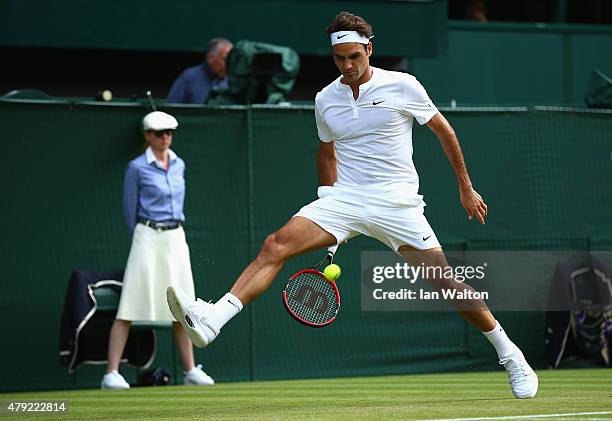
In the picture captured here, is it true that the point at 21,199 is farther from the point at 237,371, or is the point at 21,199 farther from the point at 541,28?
the point at 541,28

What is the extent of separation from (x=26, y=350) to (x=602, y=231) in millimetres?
5333

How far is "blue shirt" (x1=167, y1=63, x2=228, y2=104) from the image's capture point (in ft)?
41.8

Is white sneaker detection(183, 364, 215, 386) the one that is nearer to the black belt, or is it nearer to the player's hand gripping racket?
the black belt

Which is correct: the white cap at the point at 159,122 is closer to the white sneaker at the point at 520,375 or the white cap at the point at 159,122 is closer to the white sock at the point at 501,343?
the white sock at the point at 501,343

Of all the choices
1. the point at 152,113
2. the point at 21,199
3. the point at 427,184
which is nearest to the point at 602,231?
the point at 427,184

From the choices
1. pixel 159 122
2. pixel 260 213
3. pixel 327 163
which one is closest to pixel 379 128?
pixel 327 163

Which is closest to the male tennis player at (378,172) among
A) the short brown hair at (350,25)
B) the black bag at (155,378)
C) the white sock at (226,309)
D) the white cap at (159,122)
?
the short brown hair at (350,25)

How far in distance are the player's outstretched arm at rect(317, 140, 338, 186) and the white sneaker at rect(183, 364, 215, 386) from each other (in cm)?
326

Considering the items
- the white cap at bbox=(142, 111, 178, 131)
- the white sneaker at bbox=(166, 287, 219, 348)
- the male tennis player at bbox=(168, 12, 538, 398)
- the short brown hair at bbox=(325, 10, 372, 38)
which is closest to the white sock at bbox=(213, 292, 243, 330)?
the white sneaker at bbox=(166, 287, 219, 348)

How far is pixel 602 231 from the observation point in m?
12.5

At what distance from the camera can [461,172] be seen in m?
7.45

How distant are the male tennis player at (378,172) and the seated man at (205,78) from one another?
16.8 feet

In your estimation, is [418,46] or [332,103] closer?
→ [332,103]

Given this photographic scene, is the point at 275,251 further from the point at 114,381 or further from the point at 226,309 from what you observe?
the point at 114,381
